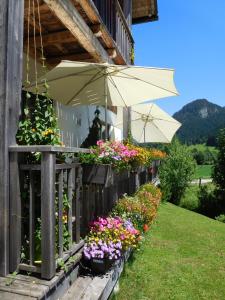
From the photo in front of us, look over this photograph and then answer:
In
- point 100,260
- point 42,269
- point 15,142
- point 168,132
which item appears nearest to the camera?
point 42,269

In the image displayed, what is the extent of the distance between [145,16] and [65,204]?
50.5 ft

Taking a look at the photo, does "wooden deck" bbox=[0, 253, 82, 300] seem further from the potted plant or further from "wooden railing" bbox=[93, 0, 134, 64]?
"wooden railing" bbox=[93, 0, 134, 64]

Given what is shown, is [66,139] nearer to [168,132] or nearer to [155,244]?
[155,244]

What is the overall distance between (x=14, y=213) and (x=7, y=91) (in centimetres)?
122

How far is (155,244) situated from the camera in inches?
354

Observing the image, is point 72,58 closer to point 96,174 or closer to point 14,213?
point 96,174

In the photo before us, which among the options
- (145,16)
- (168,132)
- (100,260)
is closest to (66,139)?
(100,260)

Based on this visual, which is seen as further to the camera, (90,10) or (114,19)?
(114,19)

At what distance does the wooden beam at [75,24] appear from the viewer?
5.04 m

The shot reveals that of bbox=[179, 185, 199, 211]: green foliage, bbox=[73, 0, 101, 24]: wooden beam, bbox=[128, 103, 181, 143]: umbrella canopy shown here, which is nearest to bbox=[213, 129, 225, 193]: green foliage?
bbox=[179, 185, 199, 211]: green foliage

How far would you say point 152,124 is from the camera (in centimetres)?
1506

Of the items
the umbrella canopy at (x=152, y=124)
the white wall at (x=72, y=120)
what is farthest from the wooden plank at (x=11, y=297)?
the umbrella canopy at (x=152, y=124)

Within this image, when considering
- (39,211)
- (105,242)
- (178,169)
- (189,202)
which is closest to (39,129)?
(39,211)

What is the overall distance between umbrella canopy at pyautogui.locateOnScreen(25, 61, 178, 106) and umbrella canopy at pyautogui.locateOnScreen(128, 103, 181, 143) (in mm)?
5584
